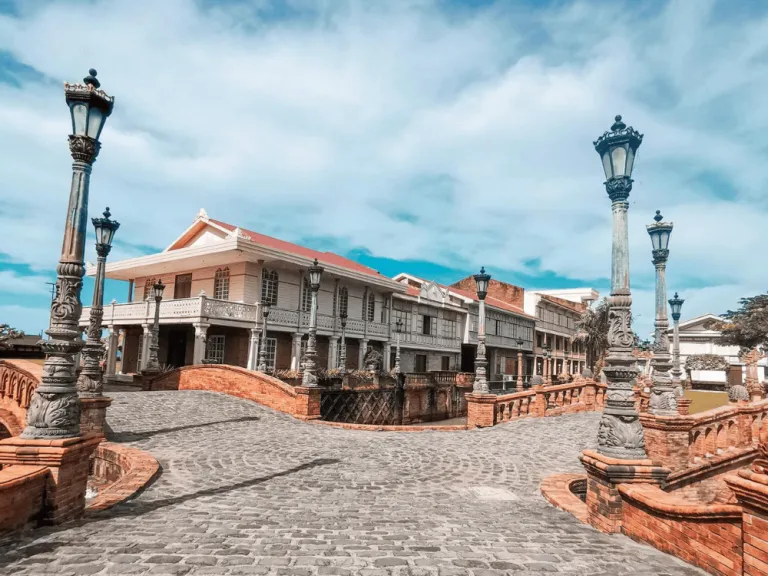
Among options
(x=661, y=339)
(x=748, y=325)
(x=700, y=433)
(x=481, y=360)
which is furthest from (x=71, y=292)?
(x=748, y=325)

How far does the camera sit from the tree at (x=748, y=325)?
30625mm

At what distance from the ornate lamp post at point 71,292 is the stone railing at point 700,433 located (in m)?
10.2

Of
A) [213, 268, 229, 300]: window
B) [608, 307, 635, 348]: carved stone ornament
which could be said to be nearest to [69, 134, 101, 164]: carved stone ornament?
[608, 307, 635, 348]: carved stone ornament

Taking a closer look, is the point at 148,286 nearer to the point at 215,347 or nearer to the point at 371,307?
the point at 215,347

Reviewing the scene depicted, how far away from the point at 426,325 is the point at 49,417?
31878 mm

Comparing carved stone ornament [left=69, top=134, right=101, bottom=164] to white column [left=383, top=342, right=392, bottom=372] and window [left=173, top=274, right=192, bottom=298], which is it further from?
white column [left=383, top=342, right=392, bottom=372]

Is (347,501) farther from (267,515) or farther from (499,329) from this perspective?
(499,329)

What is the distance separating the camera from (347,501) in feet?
20.5

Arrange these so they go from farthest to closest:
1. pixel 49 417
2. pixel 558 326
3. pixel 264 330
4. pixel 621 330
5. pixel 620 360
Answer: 1. pixel 558 326
2. pixel 264 330
3. pixel 621 330
4. pixel 620 360
5. pixel 49 417

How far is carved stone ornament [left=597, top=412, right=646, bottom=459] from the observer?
5.43 m

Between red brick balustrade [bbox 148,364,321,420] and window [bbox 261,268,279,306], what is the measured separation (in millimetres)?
6942

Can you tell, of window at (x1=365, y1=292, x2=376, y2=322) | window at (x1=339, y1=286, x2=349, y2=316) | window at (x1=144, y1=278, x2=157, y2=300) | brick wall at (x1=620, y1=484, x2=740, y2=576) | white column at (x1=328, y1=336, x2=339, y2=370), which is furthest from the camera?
window at (x1=365, y1=292, x2=376, y2=322)

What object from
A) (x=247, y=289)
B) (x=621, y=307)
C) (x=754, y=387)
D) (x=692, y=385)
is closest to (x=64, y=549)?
(x=621, y=307)

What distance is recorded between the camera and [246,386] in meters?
16.6
